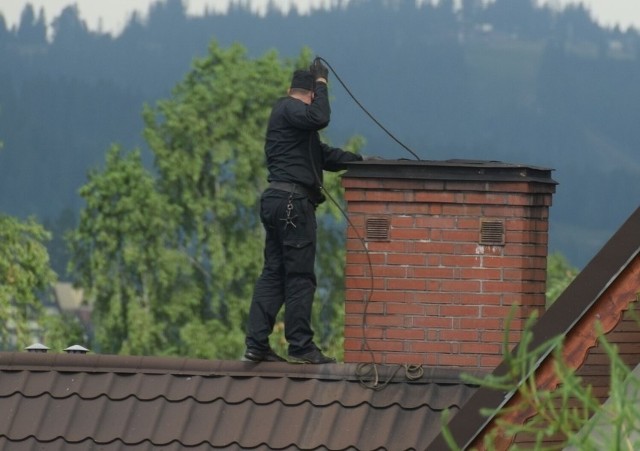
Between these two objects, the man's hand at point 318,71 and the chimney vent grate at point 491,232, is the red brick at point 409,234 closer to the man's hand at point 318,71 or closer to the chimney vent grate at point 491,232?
the chimney vent grate at point 491,232

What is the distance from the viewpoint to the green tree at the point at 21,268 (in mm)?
34344

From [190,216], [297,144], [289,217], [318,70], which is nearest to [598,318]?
[289,217]

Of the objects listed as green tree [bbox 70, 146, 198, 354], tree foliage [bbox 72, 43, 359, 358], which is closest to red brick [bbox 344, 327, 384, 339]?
tree foliage [bbox 72, 43, 359, 358]

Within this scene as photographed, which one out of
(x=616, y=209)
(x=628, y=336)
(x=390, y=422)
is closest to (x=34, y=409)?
(x=390, y=422)

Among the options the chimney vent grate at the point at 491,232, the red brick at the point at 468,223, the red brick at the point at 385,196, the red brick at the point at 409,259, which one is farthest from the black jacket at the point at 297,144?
the chimney vent grate at the point at 491,232

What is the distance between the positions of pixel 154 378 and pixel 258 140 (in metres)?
41.2

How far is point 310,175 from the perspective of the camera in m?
9.06

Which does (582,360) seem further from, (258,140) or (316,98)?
(258,140)

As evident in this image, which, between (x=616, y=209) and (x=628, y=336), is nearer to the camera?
(x=628, y=336)

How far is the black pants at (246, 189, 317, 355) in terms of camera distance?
353 inches

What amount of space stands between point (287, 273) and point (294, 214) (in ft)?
1.02

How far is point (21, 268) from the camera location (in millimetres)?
34781

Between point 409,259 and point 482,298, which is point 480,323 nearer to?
point 482,298

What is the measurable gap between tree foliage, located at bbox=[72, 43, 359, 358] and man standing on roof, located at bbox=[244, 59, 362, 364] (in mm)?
38982
